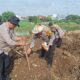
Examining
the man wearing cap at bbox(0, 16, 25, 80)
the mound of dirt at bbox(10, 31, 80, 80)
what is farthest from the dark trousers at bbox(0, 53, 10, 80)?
the mound of dirt at bbox(10, 31, 80, 80)

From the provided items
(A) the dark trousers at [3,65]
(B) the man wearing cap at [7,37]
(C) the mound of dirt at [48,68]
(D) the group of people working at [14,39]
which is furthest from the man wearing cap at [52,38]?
(B) the man wearing cap at [7,37]

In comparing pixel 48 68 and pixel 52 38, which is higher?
pixel 52 38

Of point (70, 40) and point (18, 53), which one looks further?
point (70, 40)

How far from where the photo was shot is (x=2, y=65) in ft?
29.4

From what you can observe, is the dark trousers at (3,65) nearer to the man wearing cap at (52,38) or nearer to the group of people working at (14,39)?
the group of people working at (14,39)

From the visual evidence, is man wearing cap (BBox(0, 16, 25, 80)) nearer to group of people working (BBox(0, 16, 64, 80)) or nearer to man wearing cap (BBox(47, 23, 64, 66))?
group of people working (BBox(0, 16, 64, 80))

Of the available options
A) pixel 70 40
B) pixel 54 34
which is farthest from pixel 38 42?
Answer: pixel 54 34

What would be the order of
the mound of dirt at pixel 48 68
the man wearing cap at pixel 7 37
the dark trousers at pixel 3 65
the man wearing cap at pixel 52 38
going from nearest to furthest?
1. the man wearing cap at pixel 7 37
2. the dark trousers at pixel 3 65
3. the mound of dirt at pixel 48 68
4. the man wearing cap at pixel 52 38

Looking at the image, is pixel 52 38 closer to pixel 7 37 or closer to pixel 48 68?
pixel 48 68

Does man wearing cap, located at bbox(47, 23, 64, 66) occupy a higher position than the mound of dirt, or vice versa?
man wearing cap, located at bbox(47, 23, 64, 66)

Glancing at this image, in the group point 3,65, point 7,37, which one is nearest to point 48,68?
point 3,65

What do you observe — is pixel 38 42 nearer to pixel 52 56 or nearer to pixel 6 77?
pixel 52 56

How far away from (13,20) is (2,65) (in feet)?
5.48

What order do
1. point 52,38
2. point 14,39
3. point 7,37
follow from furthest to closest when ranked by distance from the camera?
1. point 52,38
2. point 14,39
3. point 7,37
